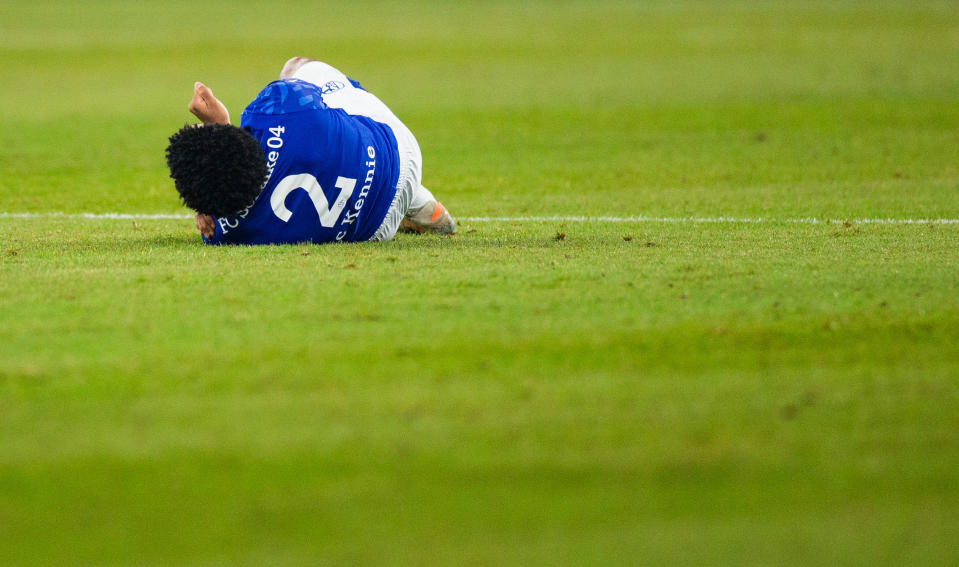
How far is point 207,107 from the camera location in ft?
28.0

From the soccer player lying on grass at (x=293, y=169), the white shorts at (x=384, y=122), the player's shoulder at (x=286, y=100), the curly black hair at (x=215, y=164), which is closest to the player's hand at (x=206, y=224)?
the soccer player lying on grass at (x=293, y=169)

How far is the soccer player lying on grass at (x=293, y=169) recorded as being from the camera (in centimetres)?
809

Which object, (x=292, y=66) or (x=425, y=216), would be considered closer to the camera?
(x=425, y=216)

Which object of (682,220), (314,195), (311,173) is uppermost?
(311,173)

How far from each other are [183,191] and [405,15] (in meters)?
50.8

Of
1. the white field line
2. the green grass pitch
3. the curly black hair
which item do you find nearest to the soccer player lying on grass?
the curly black hair

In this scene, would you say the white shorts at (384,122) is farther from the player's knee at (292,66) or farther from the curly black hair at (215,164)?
the curly black hair at (215,164)

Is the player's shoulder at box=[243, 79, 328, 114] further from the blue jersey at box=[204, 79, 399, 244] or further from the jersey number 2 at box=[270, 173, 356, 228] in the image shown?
the jersey number 2 at box=[270, 173, 356, 228]

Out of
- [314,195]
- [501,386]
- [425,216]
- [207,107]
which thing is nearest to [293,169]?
[314,195]

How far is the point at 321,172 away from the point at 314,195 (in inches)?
7.6

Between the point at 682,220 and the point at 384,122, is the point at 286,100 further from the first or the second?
the point at 682,220

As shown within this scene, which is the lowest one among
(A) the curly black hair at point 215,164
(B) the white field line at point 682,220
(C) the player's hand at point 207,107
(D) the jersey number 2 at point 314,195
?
(B) the white field line at point 682,220

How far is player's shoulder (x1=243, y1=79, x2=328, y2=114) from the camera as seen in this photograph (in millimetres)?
8703

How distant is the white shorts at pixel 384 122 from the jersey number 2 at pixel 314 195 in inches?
20.7
